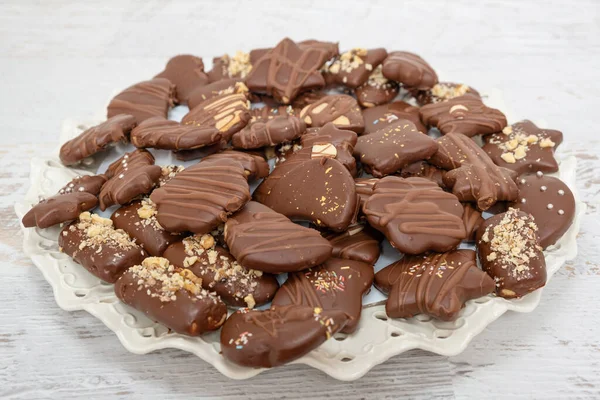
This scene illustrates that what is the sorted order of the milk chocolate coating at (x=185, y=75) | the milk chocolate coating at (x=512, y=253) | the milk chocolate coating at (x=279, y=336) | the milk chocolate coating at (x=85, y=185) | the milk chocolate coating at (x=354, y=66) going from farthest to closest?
the milk chocolate coating at (x=185, y=75), the milk chocolate coating at (x=354, y=66), the milk chocolate coating at (x=85, y=185), the milk chocolate coating at (x=512, y=253), the milk chocolate coating at (x=279, y=336)

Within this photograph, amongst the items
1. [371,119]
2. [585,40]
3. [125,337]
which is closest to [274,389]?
[125,337]

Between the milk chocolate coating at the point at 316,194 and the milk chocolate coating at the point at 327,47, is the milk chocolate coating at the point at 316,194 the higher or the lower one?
the lower one

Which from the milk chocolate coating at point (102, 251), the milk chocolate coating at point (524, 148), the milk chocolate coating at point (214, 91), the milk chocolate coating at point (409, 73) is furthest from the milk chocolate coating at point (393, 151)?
the milk chocolate coating at point (102, 251)

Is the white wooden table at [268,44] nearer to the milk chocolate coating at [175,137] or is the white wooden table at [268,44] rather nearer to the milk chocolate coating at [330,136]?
the milk chocolate coating at [175,137]

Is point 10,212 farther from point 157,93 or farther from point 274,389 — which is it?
point 274,389

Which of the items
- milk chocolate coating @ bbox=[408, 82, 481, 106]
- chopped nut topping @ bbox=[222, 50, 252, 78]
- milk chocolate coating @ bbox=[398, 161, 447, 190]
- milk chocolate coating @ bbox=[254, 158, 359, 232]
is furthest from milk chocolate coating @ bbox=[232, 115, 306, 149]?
milk chocolate coating @ bbox=[408, 82, 481, 106]
